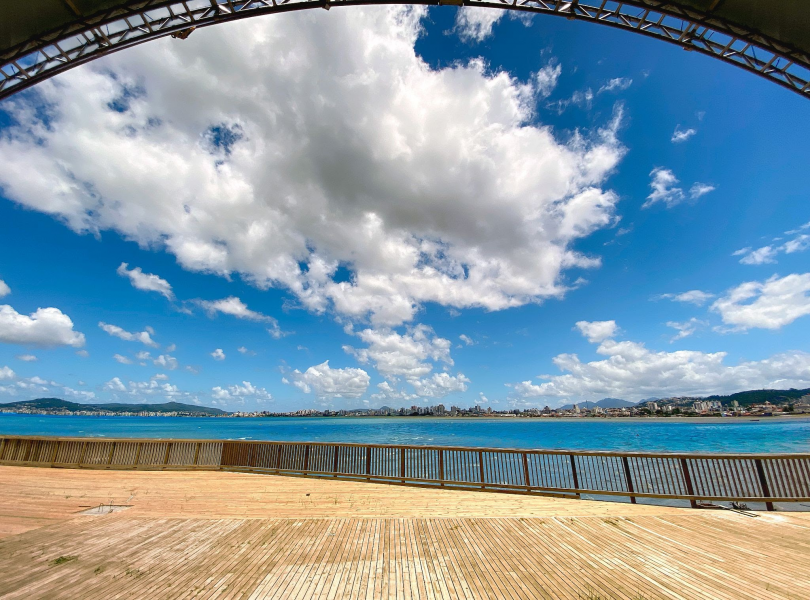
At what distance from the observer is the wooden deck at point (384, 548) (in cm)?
476

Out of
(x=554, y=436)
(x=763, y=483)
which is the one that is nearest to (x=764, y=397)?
(x=554, y=436)

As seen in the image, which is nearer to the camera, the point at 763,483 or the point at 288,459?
the point at 763,483

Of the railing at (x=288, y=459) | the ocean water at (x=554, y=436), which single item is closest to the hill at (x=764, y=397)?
the ocean water at (x=554, y=436)

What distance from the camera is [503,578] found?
501 centimetres

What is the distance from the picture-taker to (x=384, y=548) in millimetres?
6184

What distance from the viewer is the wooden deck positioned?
4762 millimetres

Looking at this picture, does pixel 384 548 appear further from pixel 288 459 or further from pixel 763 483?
pixel 763 483

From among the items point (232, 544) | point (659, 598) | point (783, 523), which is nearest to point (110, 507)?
point (232, 544)

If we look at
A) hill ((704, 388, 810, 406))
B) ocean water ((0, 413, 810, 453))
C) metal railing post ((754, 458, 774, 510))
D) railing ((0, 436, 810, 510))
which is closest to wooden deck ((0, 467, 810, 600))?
metal railing post ((754, 458, 774, 510))

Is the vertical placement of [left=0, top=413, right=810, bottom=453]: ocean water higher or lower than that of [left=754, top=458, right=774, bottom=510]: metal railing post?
lower

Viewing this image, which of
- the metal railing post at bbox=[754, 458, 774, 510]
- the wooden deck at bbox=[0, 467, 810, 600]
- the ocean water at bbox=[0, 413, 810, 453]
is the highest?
the metal railing post at bbox=[754, 458, 774, 510]

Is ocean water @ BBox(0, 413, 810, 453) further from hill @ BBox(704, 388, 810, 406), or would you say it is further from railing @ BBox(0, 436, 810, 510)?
hill @ BBox(704, 388, 810, 406)

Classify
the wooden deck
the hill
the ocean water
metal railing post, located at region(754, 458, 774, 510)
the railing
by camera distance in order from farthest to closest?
the hill < the ocean water < the railing < metal railing post, located at region(754, 458, 774, 510) < the wooden deck

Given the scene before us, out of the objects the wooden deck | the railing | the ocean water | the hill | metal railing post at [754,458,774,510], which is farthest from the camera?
the hill
